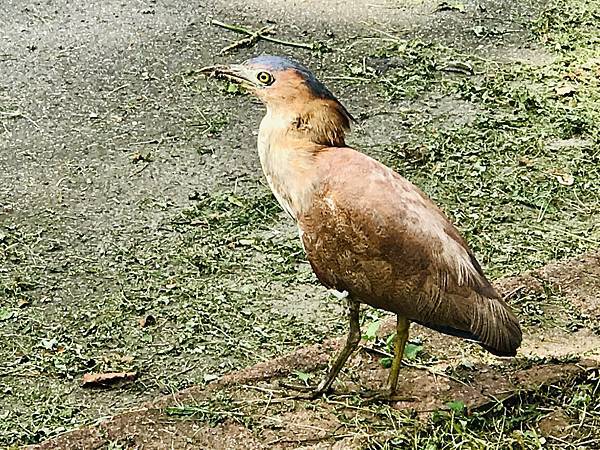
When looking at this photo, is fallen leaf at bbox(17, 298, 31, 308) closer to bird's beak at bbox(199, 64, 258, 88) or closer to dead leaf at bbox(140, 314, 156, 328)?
dead leaf at bbox(140, 314, 156, 328)

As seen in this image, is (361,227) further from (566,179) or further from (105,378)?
(566,179)

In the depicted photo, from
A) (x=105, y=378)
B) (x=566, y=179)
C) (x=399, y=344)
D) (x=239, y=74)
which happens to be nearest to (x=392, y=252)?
(x=399, y=344)

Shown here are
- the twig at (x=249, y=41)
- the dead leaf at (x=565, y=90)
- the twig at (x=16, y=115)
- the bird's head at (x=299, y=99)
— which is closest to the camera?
the bird's head at (x=299, y=99)

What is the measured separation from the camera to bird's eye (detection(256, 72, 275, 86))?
3.40m

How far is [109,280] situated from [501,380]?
1.82 metres

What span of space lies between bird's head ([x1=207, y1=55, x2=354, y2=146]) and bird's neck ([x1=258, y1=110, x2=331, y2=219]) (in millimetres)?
20

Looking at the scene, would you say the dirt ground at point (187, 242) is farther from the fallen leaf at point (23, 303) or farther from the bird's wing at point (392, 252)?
the bird's wing at point (392, 252)

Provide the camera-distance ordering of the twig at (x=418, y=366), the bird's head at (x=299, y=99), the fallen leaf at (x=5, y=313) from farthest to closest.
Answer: the fallen leaf at (x=5, y=313) → the twig at (x=418, y=366) → the bird's head at (x=299, y=99)

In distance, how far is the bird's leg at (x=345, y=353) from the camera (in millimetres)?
3463

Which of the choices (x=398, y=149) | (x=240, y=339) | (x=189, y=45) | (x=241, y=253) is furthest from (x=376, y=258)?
(x=189, y=45)

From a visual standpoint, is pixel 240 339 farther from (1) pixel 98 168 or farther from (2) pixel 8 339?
(1) pixel 98 168

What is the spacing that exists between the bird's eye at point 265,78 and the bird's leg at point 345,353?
0.76 m

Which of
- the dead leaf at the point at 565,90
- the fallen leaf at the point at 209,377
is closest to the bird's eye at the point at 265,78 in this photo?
the fallen leaf at the point at 209,377

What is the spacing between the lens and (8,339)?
4.18 metres
